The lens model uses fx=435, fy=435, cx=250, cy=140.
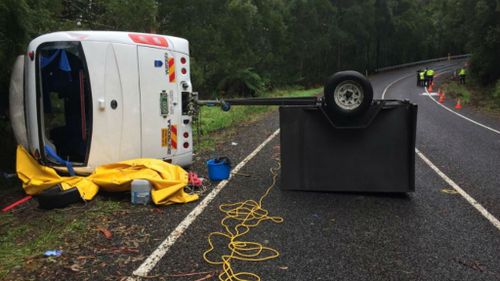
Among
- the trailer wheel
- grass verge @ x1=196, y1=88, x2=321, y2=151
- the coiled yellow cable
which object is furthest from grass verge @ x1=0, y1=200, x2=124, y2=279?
grass verge @ x1=196, y1=88, x2=321, y2=151

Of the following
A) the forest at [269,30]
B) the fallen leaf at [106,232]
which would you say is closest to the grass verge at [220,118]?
the forest at [269,30]

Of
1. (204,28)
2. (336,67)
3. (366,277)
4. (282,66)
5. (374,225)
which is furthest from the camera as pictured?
(336,67)

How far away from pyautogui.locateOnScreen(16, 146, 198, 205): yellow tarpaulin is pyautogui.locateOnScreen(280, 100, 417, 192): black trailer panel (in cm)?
162

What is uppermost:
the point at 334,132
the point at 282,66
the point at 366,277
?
the point at 282,66

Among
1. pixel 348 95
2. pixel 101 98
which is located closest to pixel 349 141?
pixel 348 95

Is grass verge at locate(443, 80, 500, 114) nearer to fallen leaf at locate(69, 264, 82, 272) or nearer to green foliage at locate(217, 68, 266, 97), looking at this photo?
green foliage at locate(217, 68, 266, 97)

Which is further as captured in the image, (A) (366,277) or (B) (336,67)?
(B) (336,67)

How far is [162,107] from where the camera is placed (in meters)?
7.05

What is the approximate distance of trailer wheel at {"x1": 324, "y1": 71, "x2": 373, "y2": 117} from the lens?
602cm

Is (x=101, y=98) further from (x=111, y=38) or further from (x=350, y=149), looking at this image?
(x=350, y=149)

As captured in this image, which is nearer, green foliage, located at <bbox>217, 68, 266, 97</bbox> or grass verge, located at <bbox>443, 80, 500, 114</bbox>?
grass verge, located at <bbox>443, 80, 500, 114</bbox>

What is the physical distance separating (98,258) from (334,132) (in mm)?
3640

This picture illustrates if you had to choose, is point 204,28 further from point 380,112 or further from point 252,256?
point 252,256

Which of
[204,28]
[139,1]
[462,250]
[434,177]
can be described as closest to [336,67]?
[204,28]
